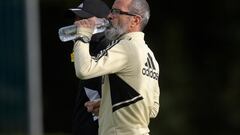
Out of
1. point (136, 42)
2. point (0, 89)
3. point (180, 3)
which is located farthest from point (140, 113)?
point (180, 3)

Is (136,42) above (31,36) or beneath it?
above

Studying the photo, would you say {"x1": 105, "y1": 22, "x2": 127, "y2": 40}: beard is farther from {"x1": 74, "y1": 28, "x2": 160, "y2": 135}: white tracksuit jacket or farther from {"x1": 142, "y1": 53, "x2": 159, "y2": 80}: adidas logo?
{"x1": 142, "y1": 53, "x2": 159, "y2": 80}: adidas logo

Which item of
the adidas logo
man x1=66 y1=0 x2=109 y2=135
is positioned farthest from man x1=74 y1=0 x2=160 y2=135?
man x1=66 y1=0 x2=109 y2=135

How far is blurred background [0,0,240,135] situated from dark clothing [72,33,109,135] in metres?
4.33

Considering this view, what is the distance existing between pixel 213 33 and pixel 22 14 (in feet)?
7.63

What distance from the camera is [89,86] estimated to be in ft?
22.4

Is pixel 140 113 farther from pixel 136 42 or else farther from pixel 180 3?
pixel 180 3

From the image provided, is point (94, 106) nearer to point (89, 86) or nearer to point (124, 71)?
point (89, 86)

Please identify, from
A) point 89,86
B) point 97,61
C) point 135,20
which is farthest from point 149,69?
point 89,86

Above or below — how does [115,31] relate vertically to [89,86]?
above

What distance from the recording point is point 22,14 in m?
11.6

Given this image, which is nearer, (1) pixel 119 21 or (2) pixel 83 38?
(2) pixel 83 38

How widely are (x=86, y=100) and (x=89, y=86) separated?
0.10 m

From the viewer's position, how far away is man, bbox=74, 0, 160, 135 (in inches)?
240
